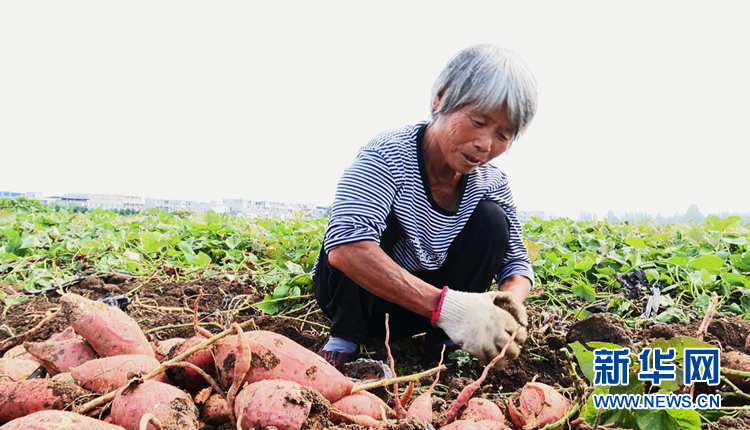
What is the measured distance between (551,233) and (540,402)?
4.33 m

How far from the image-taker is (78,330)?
4.83 ft

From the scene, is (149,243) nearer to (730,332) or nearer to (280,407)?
(280,407)

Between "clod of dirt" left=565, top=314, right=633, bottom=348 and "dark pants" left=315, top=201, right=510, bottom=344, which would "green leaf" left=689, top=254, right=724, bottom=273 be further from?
"dark pants" left=315, top=201, right=510, bottom=344

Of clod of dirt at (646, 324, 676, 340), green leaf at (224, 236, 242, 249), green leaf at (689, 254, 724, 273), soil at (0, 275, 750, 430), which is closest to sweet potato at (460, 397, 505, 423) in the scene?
soil at (0, 275, 750, 430)

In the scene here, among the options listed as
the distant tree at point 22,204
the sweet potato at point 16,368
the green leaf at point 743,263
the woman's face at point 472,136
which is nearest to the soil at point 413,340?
the sweet potato at point 16,368

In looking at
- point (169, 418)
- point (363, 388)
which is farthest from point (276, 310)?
point (169, 418)

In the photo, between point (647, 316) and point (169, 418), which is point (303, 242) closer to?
point (647, 316)

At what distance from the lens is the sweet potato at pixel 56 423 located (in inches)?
43.1

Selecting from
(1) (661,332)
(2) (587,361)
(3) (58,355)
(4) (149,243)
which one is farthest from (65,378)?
(4) (149,243)

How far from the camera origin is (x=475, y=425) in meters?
1.25

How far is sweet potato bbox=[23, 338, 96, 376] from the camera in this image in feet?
4.71

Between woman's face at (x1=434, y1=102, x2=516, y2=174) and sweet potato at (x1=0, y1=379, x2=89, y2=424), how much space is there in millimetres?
1455

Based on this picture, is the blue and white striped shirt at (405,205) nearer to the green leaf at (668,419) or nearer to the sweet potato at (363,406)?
the sweet potato at (363,406)

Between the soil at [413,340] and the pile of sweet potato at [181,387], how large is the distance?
0.80ft
